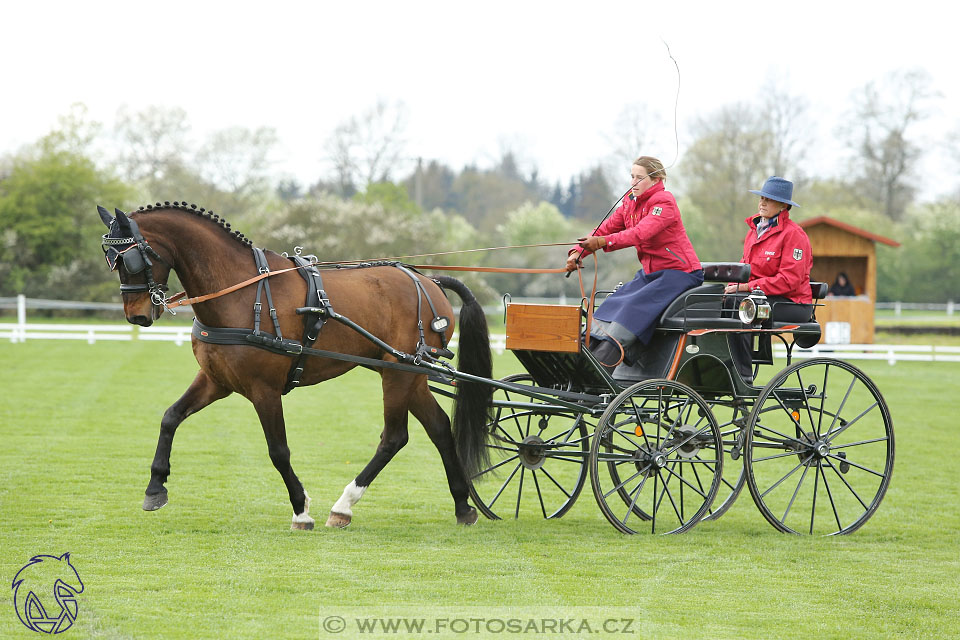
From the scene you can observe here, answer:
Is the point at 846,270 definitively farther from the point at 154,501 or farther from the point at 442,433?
the point at 154,501

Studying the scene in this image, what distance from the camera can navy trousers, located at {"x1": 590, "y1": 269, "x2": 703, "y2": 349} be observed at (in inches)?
263

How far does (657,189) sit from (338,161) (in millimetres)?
38531

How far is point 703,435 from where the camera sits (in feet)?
22.3

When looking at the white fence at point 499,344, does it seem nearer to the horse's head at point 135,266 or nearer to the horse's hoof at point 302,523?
the horse's hoof at point 302,523

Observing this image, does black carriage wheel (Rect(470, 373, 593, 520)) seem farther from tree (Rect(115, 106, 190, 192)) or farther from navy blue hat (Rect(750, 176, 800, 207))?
tree (Rect(115, 106, 190, 192))

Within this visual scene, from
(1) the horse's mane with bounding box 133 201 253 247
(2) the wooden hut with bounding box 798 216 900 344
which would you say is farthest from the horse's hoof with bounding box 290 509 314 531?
(2) the wooden hut with bounding box 798 216 900 344

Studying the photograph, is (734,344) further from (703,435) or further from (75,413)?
(75,413)

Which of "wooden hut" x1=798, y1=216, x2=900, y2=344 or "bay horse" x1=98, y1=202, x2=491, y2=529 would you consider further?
"wooden hut" x1=798, y1=216, x2=900, y2=344

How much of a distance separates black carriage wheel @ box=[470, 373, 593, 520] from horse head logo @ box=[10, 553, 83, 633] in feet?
9.07

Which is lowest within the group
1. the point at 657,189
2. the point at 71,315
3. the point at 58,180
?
the point at 71,315

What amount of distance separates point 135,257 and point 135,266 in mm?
55

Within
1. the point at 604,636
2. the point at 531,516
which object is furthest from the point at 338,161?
the point at 604,636

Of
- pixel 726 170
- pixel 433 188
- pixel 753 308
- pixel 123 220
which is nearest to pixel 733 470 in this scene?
pixel 753 308

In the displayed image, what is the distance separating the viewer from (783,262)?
681 centimetres
